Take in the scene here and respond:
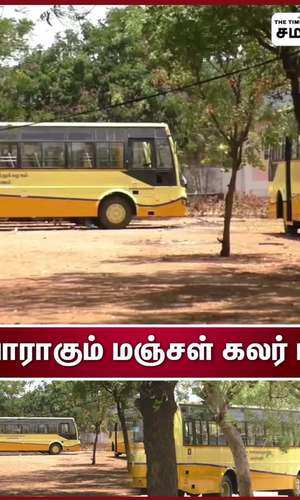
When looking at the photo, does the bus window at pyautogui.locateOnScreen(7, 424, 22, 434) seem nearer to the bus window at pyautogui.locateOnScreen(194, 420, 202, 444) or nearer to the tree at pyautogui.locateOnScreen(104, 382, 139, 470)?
the tree at pyautogui.locateOnScreen(104, 382, 139, 470)

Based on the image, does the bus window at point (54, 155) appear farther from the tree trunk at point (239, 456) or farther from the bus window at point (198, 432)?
the tree trunk at point (239, 456)

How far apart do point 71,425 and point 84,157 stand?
9.18m

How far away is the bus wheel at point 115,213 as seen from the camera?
19.7m

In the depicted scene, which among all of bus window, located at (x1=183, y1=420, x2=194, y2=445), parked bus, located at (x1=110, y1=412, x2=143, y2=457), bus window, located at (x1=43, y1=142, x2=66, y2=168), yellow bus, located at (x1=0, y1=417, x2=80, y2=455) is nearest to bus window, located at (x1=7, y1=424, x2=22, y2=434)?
yellow bus, located at (x1=0, y1=417, x2=80, y2=455)

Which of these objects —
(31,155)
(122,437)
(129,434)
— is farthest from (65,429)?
(31,155)

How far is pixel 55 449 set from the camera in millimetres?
12547

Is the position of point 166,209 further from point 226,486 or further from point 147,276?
point 226,486

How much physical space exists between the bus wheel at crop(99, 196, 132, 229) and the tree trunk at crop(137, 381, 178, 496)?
10.9m

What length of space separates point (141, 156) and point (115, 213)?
3.68 feet

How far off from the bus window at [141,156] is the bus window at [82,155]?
710mm

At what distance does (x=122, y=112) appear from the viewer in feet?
57.0

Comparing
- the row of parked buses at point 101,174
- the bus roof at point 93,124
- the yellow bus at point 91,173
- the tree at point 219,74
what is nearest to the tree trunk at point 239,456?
the tree at point 219,74

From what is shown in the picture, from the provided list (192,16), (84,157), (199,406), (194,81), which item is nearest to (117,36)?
(192,16)

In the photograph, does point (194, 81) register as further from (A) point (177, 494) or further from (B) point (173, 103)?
(A) point (177, 494)
